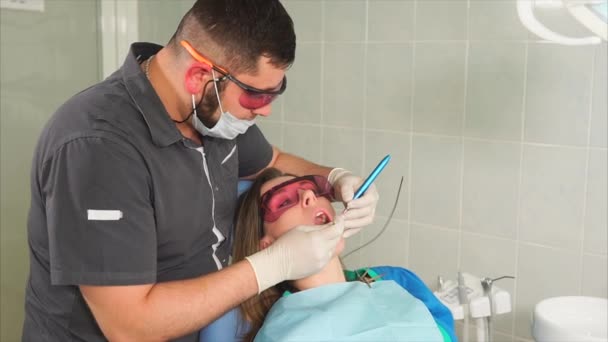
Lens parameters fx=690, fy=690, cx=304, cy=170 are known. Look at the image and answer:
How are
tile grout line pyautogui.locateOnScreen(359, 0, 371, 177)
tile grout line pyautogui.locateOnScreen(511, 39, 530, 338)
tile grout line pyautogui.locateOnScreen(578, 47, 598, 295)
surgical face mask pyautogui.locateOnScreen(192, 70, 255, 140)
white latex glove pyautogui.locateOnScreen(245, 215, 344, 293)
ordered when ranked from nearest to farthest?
1. white latex glove pyautogui.locateOnScreen(245, 215, 344, 293)
2. surgical face mask pyautogui.locateOnScreen(192, 70, 255, 140)
3. tile grout line pyautogui.locateOnScreen(578, 47, 598, 295)
4. tile grout line pyautogui.locateOnScreen(511, 39, 530, 338)
5. tile grout line pyautogui.locateOnScreen(359, 0, 371, 177)

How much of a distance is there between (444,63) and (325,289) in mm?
1076

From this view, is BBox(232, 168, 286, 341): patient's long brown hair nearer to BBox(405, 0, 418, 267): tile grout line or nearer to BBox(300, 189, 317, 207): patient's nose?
BBox(300, 189, 317, 207): patient's nose

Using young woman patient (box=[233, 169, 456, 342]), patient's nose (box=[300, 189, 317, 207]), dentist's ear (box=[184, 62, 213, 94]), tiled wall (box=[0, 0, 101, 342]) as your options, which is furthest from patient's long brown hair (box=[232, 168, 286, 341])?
tiled wall (box=[0, 0, 101, 342])

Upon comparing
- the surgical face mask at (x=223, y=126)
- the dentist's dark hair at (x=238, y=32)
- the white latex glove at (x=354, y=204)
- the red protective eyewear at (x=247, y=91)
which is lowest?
the white latex glove at (x=354, y=204)

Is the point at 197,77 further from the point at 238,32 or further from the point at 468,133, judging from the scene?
the point at 468,133

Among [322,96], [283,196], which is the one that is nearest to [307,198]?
[283,196]

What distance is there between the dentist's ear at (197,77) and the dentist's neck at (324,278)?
574 millimetres

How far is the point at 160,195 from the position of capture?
1576mm

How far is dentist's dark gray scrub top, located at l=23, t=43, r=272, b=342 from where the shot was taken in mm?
1414

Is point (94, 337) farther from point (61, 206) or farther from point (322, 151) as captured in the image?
point (322, 151)

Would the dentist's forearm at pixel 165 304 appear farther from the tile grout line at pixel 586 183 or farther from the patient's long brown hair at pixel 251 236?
the tile grout line at pixel 586 183

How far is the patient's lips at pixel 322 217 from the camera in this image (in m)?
1.84

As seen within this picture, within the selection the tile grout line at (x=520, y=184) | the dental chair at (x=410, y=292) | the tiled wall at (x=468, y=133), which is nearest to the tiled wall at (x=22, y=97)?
the tiled wall at (x=468, y=133)

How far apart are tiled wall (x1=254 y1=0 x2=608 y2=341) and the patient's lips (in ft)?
2.67
